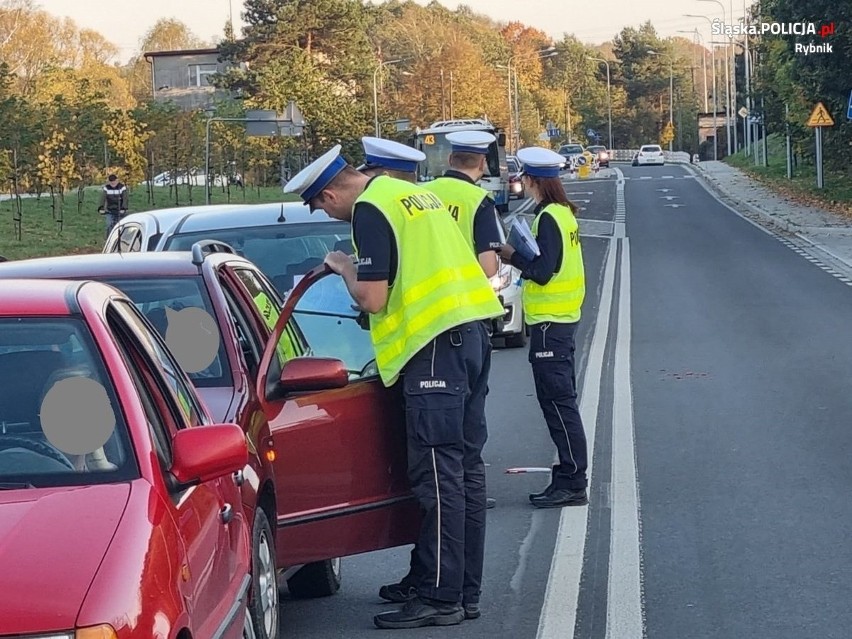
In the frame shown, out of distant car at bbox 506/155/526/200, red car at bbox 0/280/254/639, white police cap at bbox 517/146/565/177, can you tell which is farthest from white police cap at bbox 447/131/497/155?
distant car at bbox 506/155/526/200

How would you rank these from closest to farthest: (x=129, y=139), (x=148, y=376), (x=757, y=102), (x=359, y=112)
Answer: (x=148, y=376) < (x=129, y=139) < (x=757, y=102) < (x=359, y=112)

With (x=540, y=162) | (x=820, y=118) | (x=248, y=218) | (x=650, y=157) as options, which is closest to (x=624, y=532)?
(x=540, y=162)

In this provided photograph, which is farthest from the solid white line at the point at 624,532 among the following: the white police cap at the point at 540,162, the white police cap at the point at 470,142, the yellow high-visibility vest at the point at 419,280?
the white police cap at the point at 470,142

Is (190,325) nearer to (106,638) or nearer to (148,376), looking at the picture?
(148,376)

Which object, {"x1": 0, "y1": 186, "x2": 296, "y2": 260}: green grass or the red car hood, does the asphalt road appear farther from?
{"x1": 0, "y1": 186, "x2": 296, "y2": 260}: green grass

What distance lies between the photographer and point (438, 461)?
576 cm

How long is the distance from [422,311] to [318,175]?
657 mm

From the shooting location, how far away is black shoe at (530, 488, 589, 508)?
26.7 feet

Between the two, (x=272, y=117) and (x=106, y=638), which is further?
(x=272, y=117)

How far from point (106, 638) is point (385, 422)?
291cm

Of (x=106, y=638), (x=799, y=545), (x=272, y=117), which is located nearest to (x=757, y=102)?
(x=272, y=117)

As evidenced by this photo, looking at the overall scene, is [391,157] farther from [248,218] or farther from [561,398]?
[248,218]

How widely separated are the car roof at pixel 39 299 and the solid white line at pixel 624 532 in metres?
2.68

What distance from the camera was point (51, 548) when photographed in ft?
10.5
